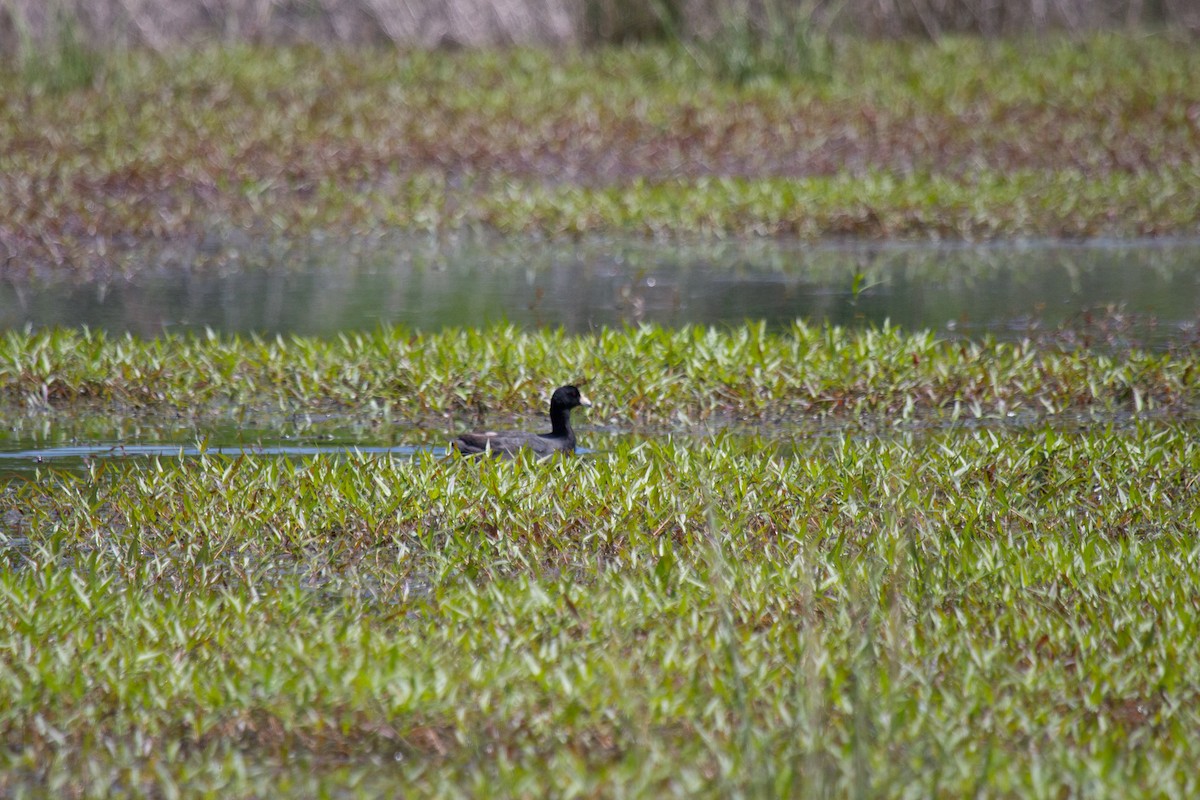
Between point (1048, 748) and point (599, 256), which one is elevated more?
point (1048, 748)

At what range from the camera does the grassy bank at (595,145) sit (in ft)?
53.8

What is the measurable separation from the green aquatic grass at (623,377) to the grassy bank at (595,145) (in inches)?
225

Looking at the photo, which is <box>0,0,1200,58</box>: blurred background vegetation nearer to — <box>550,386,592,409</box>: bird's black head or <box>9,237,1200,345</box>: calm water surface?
<box>9,237,1200,345</box>: calm water surface

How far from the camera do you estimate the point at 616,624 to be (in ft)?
18.0

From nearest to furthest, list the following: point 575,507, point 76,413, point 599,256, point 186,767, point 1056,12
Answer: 1. point 186,767
2. point 575,507
3. point 76,413
4. point 599,256
5. point 1056,12

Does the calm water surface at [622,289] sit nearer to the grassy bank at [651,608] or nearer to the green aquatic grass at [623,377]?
the green aquatic grass at [623,377]

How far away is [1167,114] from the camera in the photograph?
64.5 ft

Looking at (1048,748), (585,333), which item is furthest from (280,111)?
(1048,748)

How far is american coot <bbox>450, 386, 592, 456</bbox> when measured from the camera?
8133 millimetres

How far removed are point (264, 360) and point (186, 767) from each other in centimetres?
578

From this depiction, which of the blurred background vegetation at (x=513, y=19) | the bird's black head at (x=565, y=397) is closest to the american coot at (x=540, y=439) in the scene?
the bird's black head at (x=565, y=397)

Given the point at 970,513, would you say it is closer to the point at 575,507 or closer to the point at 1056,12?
the point at 575,507

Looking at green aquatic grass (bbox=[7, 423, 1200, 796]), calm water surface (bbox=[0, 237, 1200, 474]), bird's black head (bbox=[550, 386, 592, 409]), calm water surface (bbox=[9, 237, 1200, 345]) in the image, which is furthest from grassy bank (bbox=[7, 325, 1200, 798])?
calm water surface (bbox=[9, 237, 1200, 345])

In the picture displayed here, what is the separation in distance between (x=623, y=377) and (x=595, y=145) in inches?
402
